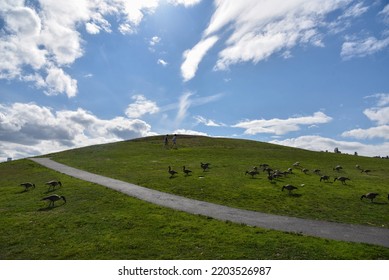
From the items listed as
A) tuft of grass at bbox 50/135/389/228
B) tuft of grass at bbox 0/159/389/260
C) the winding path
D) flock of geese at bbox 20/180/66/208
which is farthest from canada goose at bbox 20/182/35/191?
the winding path

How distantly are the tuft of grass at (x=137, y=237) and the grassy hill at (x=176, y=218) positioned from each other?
2.2 inches

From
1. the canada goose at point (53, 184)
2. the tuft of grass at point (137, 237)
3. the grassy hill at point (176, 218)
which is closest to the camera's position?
the tuft of grass at point (137, 237)

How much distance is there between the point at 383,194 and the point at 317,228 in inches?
694

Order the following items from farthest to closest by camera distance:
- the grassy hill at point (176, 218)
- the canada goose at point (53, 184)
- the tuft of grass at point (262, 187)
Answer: the canada goose at point (53, 184) → the tuft of grass at point (262, 187) → the grassy hill at point (176, 218)

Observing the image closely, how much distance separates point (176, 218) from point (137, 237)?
14.8 ft

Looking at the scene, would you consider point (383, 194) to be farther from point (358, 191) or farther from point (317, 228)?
point (317, 228)

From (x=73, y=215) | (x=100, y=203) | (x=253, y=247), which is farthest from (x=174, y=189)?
(x=253, y=247)

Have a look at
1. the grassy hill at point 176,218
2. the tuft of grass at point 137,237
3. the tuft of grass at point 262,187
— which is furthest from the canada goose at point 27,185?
the tuft of grass at point 262,187

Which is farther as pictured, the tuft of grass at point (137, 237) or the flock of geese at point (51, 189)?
the flock of geese at point (51, 189)

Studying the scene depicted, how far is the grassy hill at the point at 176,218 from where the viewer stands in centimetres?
1800

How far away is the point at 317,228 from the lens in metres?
22.8

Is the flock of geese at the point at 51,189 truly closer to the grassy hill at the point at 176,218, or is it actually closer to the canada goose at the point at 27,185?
the canada goose at the point at 27,185

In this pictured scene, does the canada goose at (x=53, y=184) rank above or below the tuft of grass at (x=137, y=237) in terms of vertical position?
above
